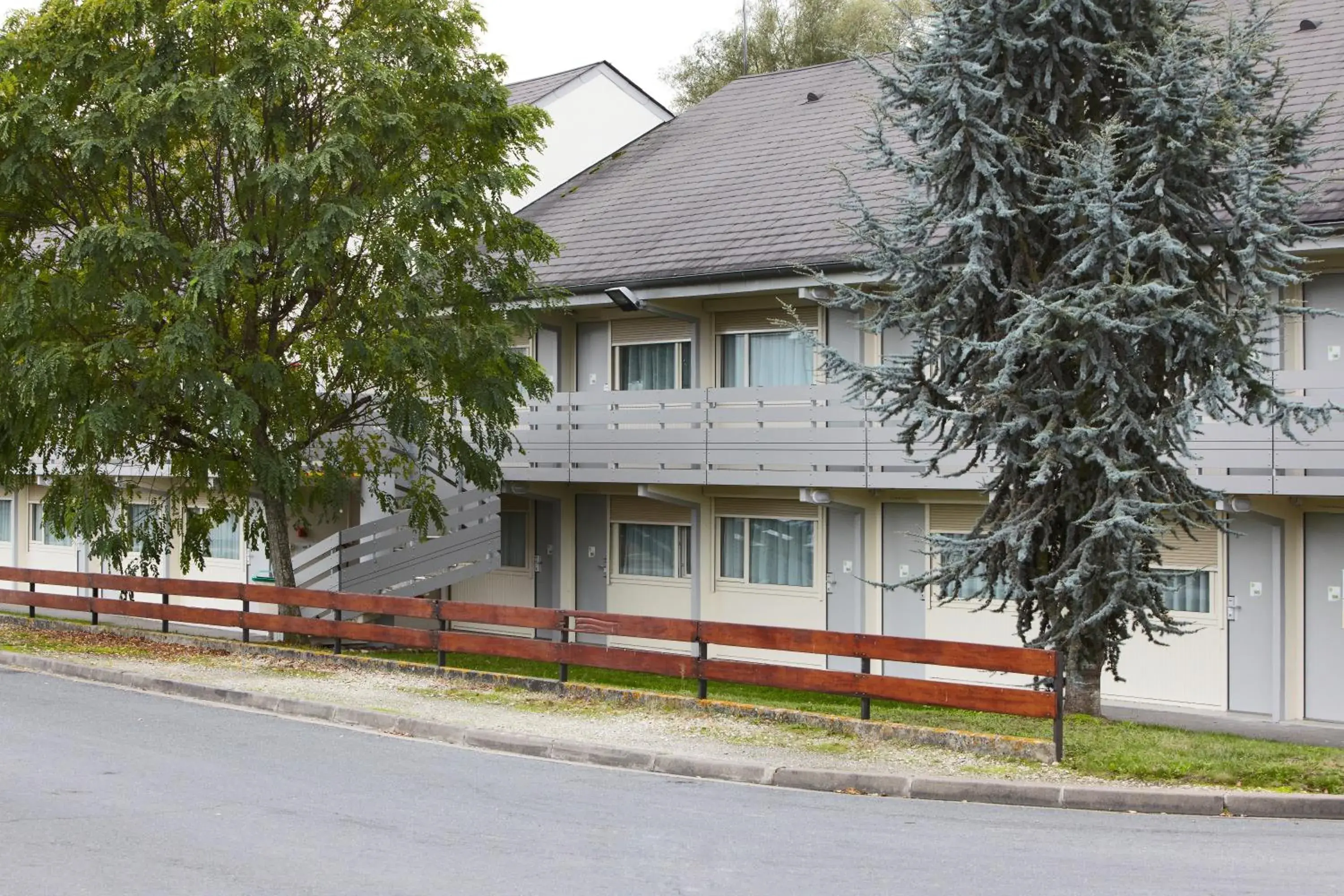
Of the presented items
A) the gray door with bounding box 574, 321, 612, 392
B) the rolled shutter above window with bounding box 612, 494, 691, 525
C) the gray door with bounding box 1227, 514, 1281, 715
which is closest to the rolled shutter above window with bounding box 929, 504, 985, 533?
the gray door with bounding box 1227, 514, 1281, 715

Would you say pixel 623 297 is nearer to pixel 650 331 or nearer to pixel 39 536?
pixel 650 331

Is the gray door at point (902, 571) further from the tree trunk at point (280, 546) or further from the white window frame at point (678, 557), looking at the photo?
the tree trunk at point (280, 546)

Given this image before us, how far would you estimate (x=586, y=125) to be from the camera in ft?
95.6

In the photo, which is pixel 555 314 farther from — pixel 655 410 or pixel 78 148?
pixel 78 148

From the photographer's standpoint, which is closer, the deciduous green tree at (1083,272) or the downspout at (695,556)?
the deciduous green tree at (1083,272)

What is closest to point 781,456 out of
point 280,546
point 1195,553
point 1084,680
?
point 1195,553

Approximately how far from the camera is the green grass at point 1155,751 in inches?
Answer: 422

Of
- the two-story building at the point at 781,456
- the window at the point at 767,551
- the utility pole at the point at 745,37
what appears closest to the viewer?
the two-story building at the point at 781,456

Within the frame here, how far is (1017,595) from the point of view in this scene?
1395 centimetres

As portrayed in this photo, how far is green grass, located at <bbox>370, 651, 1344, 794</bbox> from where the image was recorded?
422 inches

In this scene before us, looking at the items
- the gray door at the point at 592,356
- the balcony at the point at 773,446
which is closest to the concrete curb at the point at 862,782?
the balcony at the point at 773,446

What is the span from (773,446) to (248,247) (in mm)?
7300

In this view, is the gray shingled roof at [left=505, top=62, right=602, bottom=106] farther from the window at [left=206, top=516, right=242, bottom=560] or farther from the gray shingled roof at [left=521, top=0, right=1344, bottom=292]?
the window at [left=206, top=516, right=242, bottom=560]

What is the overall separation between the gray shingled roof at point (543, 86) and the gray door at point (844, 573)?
1154 centimetres
